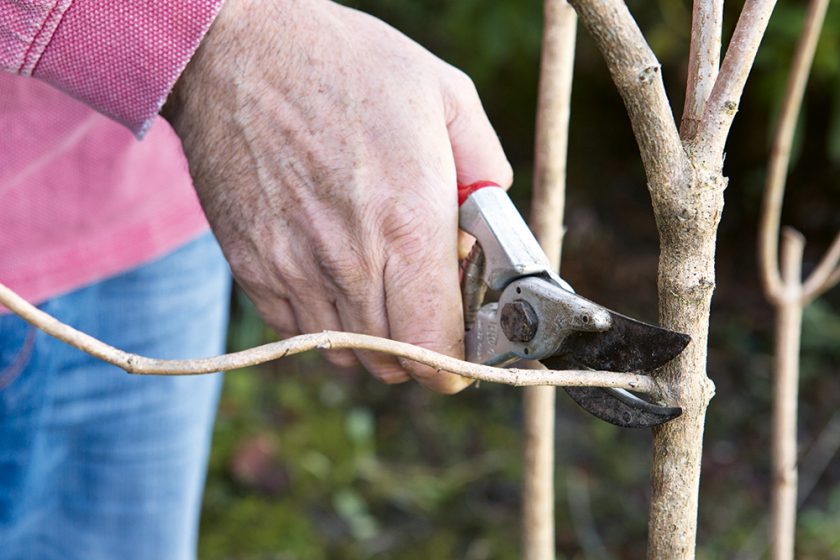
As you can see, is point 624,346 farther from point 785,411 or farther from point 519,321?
point 785,411

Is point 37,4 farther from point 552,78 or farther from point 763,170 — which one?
point 763,170

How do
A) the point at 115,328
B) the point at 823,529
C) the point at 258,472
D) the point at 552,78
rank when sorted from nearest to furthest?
the point at 552,78 < the point at 115,328 < the point at 823,529 < the point at 258,472

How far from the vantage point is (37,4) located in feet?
2.45

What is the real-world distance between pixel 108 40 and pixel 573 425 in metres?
1.92

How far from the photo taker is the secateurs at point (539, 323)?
2.28ft

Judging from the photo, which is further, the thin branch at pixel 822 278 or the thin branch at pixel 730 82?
the thin branch at pixel 822 278

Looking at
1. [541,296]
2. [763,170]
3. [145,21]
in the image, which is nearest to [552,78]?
[541,296]

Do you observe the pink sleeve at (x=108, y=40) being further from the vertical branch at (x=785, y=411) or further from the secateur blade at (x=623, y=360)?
the vertical branch at (x=785, y=411)

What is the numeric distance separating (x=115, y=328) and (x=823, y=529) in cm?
167

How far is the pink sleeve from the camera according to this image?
2.49ft

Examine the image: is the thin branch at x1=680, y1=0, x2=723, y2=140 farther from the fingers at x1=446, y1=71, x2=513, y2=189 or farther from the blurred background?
the blurred background

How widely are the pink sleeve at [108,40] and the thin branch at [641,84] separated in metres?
0.33

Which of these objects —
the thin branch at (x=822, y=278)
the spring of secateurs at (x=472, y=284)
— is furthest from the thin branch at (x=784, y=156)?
the spring of secateurs at (x=472, y=284)

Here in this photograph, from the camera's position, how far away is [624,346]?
713mm
